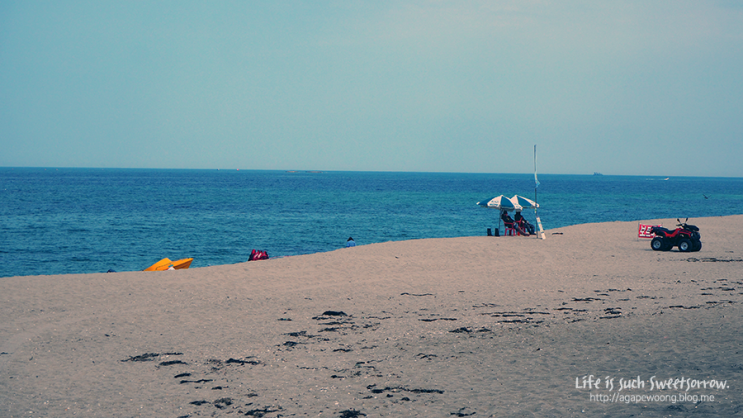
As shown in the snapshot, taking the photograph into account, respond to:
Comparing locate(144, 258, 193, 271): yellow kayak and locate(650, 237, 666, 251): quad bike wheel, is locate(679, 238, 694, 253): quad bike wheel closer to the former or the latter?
locate(650, 237, 666, 251): quad bike wheel

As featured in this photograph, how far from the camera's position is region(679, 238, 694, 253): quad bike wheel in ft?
66.4

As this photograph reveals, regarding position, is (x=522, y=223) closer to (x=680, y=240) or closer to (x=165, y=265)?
(x=680, y=240)

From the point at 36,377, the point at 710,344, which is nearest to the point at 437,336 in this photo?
the point at 710,344

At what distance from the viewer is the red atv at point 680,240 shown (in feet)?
66.4

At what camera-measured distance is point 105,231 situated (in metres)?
39.2

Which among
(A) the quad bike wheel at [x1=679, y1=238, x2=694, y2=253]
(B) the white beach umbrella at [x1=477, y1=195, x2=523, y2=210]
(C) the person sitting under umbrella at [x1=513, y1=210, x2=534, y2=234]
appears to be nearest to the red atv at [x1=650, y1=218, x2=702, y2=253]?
(A) the quad bike wheel at [x1=679, y1=238, x2=694, y2=253]

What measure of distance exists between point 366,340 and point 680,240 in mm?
16505

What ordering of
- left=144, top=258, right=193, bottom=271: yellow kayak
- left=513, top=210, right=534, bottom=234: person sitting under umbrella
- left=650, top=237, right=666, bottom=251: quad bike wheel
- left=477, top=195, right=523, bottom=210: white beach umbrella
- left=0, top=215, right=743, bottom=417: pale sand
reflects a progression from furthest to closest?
left=513, top=210, right=534, bottom=234: person sitting under umbrella, left=477, top=195, right=523, bottom=210: white beach umbrella, left=650, top=237, right=666, bottom=251: quad bike wheel, left=144, top=258, right=193, bottom=271: yellow kayak, left=0, top=215, right=743, bottom=417: pale sand

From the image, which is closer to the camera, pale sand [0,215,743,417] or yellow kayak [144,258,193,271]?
pale sand [0,215,743,417]

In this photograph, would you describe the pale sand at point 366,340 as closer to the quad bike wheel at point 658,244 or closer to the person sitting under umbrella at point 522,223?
the quad bike wheel at point 658,244

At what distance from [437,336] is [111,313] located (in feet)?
24.0

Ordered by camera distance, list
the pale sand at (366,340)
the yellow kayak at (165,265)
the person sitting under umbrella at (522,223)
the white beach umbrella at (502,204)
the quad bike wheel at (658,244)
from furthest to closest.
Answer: the person sitting under umbrella at (522,223)
the white beach umbrella at (502,204)
the quad bike wheel at (658,244)
the yellow kayak at (165,265)
the pale sand at (366,340)

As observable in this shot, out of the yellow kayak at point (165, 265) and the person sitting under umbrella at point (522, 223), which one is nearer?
the yellow kayak at point (165, 265)

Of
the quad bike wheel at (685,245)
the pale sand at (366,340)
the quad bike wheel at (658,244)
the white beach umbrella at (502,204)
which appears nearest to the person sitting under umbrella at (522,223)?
the white beach umbrella at (502,204)
